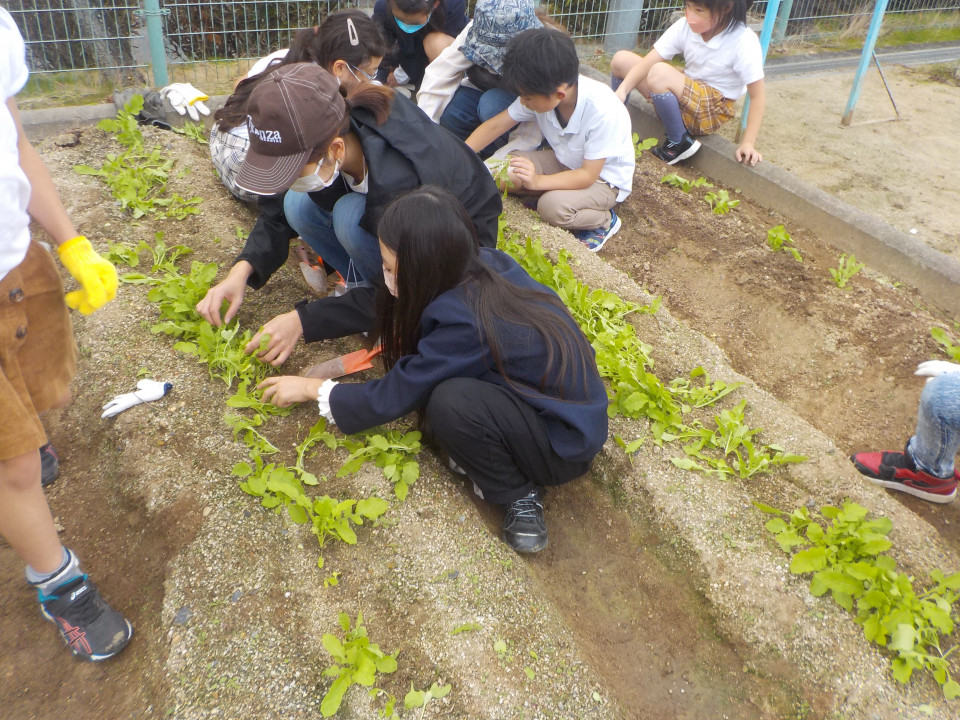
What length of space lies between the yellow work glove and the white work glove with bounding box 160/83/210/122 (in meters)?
2.71

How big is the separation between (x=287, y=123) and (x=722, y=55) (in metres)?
3.17

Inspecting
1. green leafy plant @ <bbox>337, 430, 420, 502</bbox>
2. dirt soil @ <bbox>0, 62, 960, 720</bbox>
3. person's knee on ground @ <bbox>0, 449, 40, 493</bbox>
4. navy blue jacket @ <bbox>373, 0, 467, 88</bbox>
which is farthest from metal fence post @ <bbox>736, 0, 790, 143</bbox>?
person's knee on ground @ <bbox>0, 449, 40, 493</bbox>

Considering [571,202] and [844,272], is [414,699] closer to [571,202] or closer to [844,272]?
[571,202]

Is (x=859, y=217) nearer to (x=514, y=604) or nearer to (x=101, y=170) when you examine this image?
(x=514, y=604)

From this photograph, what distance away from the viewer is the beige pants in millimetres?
3664

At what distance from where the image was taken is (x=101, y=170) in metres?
3.68

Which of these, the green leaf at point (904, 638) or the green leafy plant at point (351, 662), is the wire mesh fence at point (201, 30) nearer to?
the green leafy plant at point (351, 662)

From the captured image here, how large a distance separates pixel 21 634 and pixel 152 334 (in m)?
1.12

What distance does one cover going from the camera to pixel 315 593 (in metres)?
2.01

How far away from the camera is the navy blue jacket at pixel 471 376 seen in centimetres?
201

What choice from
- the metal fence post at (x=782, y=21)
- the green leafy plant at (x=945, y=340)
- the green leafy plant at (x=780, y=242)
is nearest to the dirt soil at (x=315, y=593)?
the green leafy plant at (x=945, y=340)

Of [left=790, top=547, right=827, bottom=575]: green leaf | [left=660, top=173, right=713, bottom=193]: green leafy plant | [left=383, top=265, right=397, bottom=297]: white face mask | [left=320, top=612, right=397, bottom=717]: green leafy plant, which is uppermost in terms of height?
[left=383, top=265, right=397, bottom=297]: white face mask

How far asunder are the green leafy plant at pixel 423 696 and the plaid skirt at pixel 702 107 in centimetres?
374

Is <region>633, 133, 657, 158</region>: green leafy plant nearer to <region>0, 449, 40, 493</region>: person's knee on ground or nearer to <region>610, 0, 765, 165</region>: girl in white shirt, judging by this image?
<region>610, 0, 765, 165</region>: girl in white shirt
